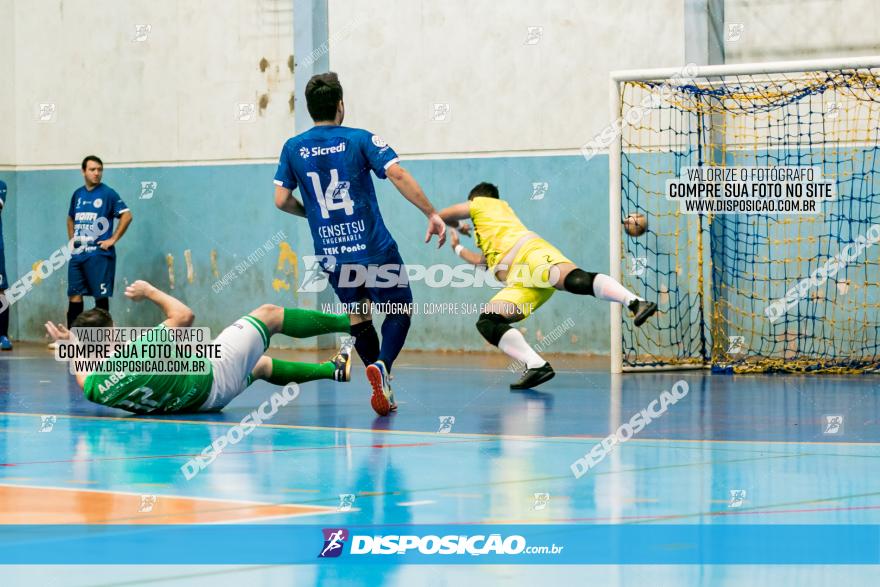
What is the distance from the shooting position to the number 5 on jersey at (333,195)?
9141mm

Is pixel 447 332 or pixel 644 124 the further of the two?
pixel 447 332

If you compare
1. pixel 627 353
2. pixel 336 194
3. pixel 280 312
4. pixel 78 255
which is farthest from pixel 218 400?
pixel 78 255

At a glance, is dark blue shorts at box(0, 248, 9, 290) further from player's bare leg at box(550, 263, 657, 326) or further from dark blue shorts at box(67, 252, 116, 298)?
player's bare leg at box(550, 263, 657, 326)

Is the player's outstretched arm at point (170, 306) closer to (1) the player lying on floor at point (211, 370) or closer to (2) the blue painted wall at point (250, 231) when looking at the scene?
(1) the player lying on floor at point (211, 370)

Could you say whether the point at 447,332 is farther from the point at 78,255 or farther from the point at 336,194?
the point at 336,194

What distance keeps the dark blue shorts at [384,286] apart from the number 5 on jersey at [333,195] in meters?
0.37

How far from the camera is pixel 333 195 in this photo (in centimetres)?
916

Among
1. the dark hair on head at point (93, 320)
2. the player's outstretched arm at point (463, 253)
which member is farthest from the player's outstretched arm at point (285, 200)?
the player's outstretched arm at point (463, 253)

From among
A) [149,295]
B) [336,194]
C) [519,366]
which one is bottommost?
[519,366]

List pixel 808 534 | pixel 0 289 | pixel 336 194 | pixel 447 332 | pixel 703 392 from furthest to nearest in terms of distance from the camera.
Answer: pixel 0 289
pixel 447 332
pixel 703 392
pixel 336 194
pixel 808 534

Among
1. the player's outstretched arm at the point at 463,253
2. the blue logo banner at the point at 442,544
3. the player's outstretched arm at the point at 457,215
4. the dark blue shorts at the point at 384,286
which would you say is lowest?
the blue logo banner at the point at 442,544

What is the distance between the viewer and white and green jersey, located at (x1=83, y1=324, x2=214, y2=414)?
8.57 m

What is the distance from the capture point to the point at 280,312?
9211 mm

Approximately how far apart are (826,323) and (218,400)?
6871 mm
